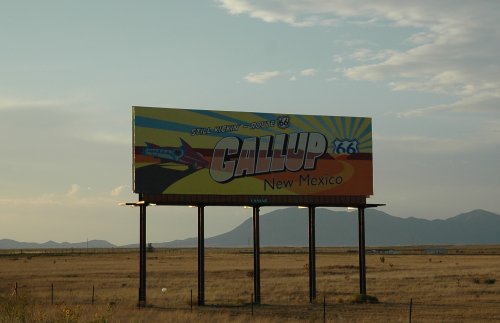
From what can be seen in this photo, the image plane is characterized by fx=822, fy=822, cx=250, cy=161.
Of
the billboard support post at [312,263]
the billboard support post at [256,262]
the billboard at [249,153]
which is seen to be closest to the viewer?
the billboard at [249,153]

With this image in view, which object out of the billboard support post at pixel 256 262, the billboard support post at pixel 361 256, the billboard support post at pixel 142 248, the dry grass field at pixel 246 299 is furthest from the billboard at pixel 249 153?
the dry grass field at pixel 246 299

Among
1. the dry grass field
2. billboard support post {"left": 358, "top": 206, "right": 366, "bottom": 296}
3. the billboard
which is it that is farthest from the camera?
billboard support post {"left": 358, "top": 206, "right": 366, "bottom": 296}

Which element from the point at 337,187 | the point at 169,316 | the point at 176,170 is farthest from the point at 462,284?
the point at 169,316

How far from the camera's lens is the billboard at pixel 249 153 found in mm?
39594

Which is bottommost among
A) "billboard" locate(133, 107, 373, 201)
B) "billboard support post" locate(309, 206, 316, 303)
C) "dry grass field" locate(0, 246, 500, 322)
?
"dry grass field" locate(0, 246, 500, 322)

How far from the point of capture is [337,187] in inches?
1684

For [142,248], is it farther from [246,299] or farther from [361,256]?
[361,256]

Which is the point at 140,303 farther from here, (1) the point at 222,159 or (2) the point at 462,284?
(2) the point at 462,284

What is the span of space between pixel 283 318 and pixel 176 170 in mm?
9801

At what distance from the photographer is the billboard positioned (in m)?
39.6

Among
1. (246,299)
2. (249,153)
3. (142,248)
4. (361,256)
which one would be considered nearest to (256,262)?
(246,299)

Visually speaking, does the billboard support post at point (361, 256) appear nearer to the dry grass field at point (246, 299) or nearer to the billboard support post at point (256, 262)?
the dry grass field at point (246, 299)

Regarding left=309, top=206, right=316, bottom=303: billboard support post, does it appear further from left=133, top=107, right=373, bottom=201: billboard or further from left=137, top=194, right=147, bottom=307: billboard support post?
left=137, top=194, right=147, bottom=307: billboard support post

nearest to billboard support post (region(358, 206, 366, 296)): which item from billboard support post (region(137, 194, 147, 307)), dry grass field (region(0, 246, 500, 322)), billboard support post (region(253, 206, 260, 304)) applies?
dry grass field (region(0, 246, 500, 322))
